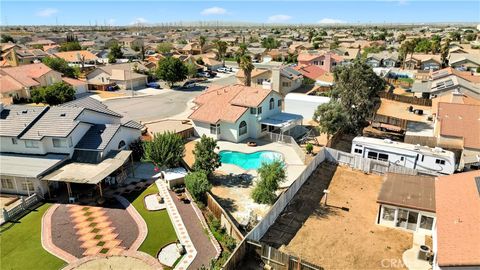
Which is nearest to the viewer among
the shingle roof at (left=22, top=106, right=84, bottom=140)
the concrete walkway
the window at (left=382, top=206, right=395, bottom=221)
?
the concrete walkway

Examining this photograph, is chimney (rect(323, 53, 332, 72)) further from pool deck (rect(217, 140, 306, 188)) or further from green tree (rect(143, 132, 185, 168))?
green tree (rect(143, 132, 185, 168))

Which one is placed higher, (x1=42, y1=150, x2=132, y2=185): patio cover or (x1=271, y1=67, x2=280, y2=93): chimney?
(x1=271, y1=67, x2=280, y2=93): chimney

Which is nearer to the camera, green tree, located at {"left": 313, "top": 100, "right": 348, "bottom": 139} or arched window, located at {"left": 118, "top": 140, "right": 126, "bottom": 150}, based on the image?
arched window, located at {"left": 118, "top": 140, "right": 126, "bottom": 150}

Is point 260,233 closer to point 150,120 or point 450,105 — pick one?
point 450,105

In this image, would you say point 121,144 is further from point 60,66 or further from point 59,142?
point 60,66

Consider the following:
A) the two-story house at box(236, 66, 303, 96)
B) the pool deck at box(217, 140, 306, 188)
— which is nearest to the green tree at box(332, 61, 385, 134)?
the pool deck at box(217, 140, 306, 188)

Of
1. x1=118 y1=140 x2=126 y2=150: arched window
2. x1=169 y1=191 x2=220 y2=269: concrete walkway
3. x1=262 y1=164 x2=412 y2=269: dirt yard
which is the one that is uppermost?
x1=118 y1=140 x2=126 y2=150: arched window

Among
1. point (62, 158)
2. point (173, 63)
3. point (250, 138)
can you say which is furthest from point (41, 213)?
point (173, 63)
